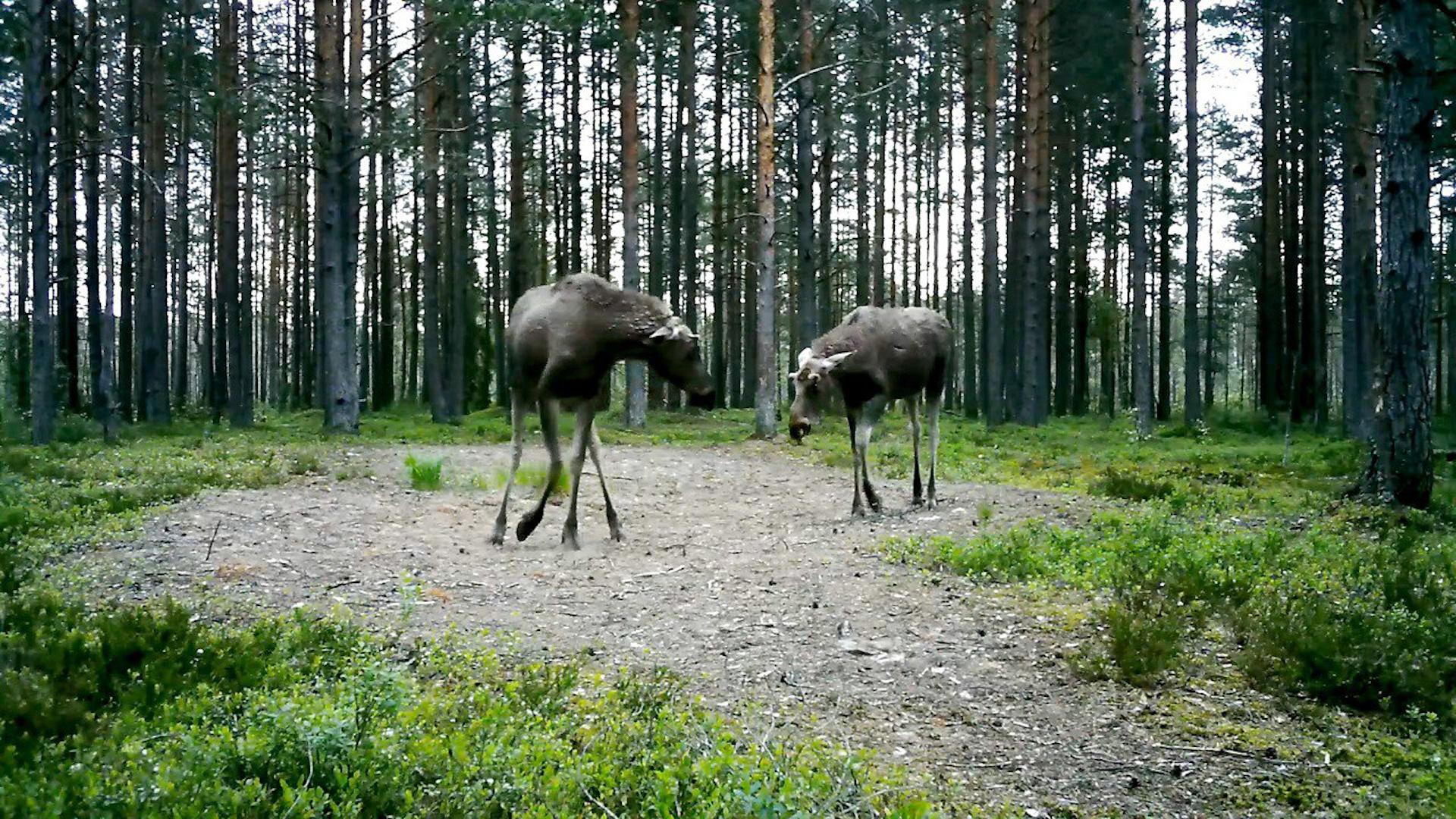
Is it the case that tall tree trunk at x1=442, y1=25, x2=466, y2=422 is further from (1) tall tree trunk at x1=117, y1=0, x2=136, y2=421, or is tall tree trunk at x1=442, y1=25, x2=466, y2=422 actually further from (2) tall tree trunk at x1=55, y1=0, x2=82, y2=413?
(2) tall tree trunk at x1=55, y1=0, x2=82, y2=413

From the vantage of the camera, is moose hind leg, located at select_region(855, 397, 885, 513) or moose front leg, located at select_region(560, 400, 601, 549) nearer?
moose front leg, located at select_region(560, 400, 601, 549)

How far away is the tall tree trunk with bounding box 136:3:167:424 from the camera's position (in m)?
23.2

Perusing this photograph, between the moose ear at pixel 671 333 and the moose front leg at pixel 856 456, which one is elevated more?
the moose ear at pixel 671 333

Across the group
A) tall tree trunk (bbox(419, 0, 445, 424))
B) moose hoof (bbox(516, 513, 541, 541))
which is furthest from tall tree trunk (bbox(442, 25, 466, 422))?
moose hoof (bbox(516, 513, 541, 541))

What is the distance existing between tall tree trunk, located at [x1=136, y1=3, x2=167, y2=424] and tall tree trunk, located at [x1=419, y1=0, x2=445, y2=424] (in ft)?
20.5

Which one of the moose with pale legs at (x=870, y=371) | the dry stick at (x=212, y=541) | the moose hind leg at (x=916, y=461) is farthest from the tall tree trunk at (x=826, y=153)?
the dry stick at (x=212, y=541)

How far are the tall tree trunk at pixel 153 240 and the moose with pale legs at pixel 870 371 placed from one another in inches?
704

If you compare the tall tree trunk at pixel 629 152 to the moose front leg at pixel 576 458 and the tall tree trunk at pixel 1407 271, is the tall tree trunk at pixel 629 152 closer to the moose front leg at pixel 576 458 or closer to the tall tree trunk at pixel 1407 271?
the moose front leg at pixel 576 458

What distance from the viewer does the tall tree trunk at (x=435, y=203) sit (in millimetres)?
24281

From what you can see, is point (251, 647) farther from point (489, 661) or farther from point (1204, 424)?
point (1204, 424)

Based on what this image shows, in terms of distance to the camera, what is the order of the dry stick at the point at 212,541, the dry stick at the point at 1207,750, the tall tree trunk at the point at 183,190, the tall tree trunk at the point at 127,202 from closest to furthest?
the dry stick at the point at 1207,750
the dry stick at the point at 212,541
the tall tree trunk at the point at 183,190
the tall tree trunk at the point at 127,202

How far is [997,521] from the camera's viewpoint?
33.8 ft

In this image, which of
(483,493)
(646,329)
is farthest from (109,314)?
(646,329)

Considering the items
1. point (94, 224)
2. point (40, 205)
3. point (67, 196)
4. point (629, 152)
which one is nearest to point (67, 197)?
point (67, 196)
